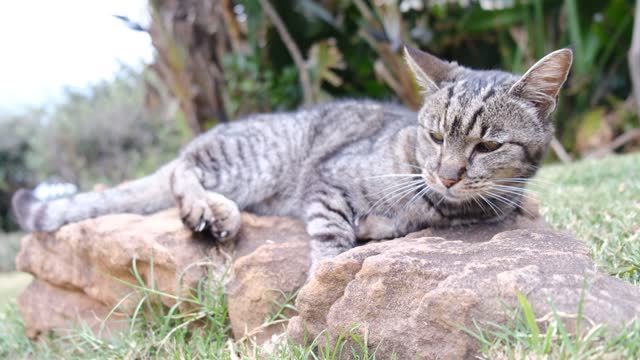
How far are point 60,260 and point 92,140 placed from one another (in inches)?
317

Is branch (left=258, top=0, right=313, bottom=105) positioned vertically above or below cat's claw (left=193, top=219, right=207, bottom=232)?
above

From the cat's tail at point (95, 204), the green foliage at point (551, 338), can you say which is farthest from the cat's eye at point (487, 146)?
the cat's tail at point (95, 204)

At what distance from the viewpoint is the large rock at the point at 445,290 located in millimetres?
1427

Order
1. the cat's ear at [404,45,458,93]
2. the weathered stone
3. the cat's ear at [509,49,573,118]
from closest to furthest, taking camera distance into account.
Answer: the cat's ear at [509,49,573,118], the cat's ear at [404,45,458,93], the weathered stone

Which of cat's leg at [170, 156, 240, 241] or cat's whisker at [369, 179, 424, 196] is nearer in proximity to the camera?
cat's whisker at [369, 179, 424, 196]

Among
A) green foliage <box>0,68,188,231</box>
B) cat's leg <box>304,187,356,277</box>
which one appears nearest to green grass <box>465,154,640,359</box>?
cat's leg <box>304,187,356,277</box>

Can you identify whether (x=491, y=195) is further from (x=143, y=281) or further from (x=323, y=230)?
(x=143, y=281)

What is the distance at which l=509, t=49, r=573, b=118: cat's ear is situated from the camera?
1.99 m

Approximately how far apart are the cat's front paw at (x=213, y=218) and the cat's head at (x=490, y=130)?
93 centimetres

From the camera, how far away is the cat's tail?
2.87m

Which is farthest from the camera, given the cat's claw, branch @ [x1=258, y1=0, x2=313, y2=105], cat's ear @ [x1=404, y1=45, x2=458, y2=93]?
branch @ [x1=258, y1=0, x2=313, y2=105]

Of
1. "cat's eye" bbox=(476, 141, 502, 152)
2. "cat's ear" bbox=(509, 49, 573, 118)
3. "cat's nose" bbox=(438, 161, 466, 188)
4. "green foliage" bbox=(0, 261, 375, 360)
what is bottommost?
"green foliage" bbox=(0, 261, 375, 360)

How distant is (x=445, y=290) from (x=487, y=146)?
81 centimetres

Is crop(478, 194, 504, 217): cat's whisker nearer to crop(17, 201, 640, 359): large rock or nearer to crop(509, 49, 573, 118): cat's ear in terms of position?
crop(17, 201, 640, 359): large rock
